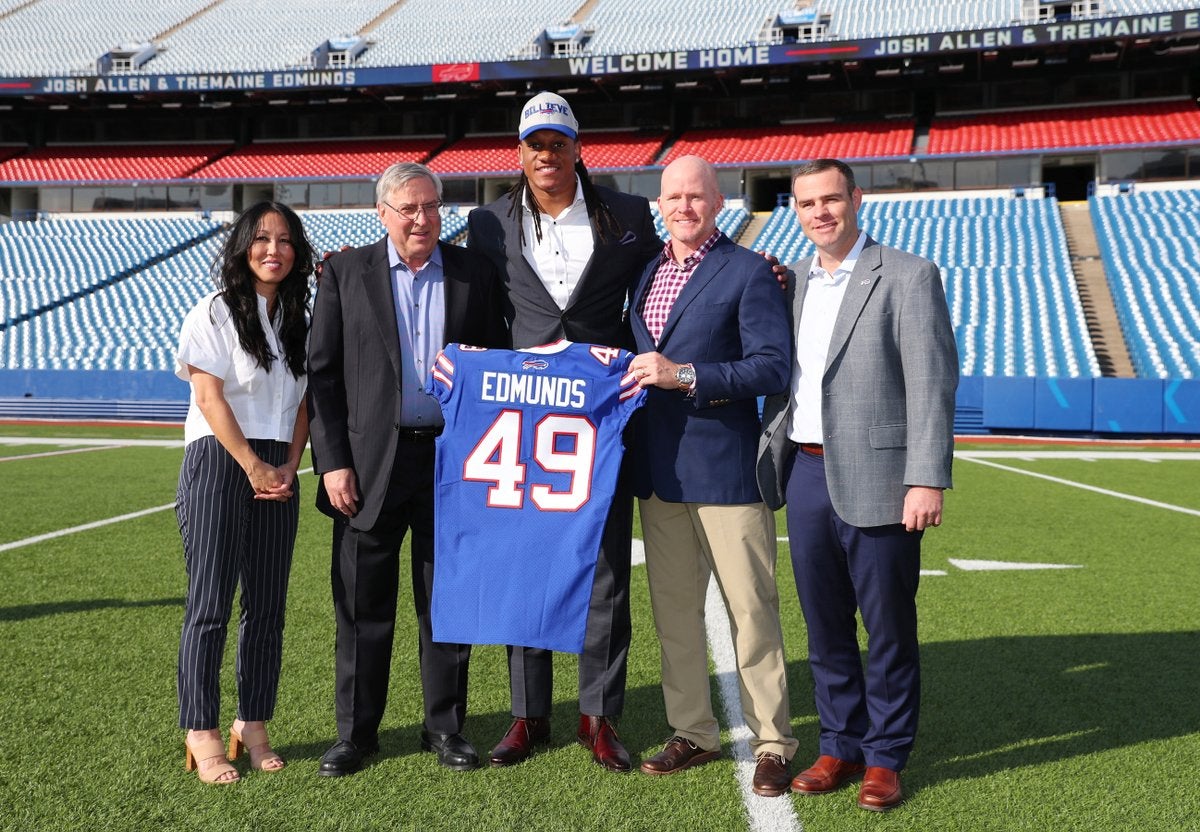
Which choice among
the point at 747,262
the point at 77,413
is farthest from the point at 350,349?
the point at 77,413

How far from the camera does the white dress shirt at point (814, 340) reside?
3.14 metres

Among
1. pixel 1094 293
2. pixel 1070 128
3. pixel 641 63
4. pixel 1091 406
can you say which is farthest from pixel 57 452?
pixel 1070 128

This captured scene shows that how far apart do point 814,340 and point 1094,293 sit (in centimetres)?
2173

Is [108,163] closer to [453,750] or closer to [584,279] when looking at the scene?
[584,279]

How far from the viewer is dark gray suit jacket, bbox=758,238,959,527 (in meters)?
2.94

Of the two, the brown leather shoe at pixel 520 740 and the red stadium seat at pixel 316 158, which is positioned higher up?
the red stadium seat at pixel 316 158

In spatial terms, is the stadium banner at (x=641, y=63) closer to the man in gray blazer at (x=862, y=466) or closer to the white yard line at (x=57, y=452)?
the white yard line at (x=57, y=452)

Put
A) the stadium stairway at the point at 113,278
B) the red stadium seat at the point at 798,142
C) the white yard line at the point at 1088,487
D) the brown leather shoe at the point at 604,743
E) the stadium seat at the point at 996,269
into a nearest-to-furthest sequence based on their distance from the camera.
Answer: the brown leather shoe at the point at 604,743 < the white yard line at the point at 1088,487 < the stadium seat at the point at 996,269 < the stadium stairway at the point at 113,278 < the red stadium seat at the point at 798,142

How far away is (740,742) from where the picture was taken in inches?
137

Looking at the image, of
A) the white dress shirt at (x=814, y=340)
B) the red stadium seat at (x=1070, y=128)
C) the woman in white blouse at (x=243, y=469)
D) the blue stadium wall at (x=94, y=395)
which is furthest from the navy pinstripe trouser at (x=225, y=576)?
the red stadium seat at (x=1070, y=128)

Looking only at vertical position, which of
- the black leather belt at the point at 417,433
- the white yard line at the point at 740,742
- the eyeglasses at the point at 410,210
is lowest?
the white yard line at the point at 740,742

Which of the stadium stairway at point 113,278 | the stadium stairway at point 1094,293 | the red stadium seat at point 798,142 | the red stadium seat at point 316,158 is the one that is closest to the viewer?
the stadium stairway at point 1094,293

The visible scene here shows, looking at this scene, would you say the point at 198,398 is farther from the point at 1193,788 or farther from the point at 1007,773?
the point at 1193,788

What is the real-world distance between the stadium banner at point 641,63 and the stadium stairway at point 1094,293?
4924 millimetres
